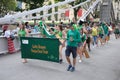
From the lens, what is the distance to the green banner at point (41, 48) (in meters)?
10.3

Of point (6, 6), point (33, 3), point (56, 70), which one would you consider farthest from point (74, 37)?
point (6, 6)

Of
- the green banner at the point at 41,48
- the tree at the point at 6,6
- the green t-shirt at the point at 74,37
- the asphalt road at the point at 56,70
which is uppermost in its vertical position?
the tree at the point at 6,6

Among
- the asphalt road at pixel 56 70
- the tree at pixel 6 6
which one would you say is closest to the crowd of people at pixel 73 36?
the asphalt road at pixel 56 70

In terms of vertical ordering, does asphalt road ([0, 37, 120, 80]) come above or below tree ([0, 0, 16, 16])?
below

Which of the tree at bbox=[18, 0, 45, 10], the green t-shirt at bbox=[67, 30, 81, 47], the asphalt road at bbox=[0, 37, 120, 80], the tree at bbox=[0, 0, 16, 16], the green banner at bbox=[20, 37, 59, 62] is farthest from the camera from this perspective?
the tree at bbox=[0, 0, 16, 16]

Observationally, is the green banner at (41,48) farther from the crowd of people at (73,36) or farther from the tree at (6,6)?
the tree at (6,6)

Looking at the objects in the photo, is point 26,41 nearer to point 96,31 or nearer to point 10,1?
point 96,31

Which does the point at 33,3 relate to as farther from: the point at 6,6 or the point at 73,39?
the point at 73,39

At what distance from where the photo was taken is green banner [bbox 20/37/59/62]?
10344 millimetres

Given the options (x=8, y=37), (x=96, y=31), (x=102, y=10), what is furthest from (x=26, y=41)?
(x=102, y=10)

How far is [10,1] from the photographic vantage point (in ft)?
134

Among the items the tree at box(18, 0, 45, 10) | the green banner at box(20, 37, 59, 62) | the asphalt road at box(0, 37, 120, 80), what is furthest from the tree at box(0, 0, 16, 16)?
the green banner at box(20, 37, 59, 62)

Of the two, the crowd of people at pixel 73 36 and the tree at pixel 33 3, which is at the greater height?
the tree at pixel 33 3

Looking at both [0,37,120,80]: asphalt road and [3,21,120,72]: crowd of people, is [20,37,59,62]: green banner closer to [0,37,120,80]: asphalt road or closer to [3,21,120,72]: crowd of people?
[0,37,120,80]: asphalt road
